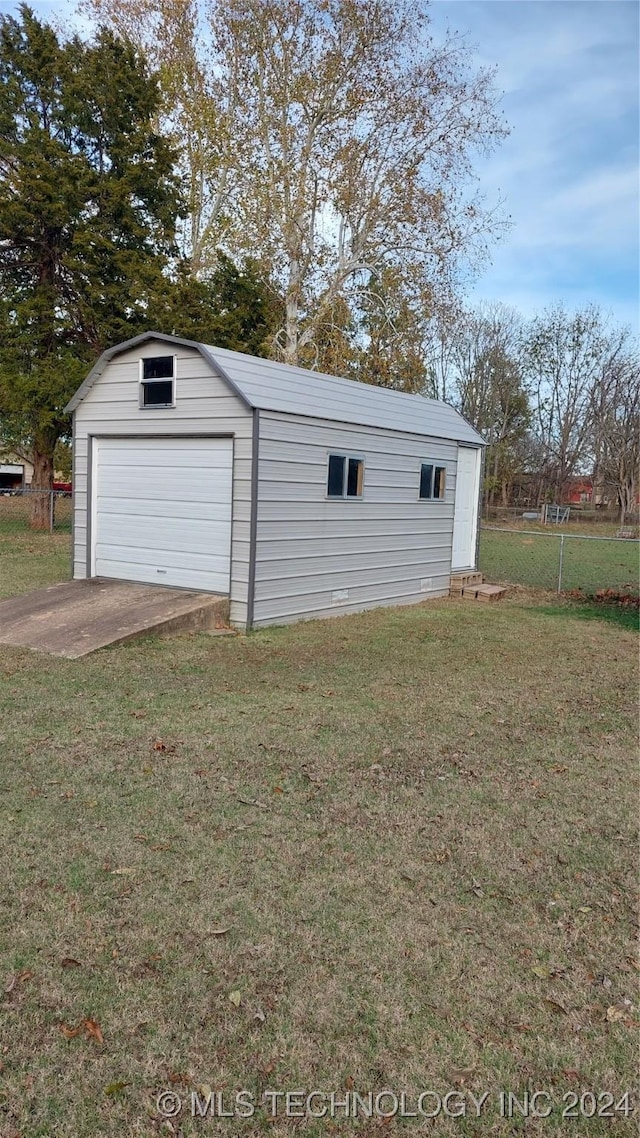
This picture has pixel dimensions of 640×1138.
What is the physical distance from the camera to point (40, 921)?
2.70 m

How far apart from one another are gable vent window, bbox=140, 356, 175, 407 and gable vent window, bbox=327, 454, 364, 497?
2.23 metres

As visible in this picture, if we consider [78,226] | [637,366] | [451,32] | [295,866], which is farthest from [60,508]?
[637,366]

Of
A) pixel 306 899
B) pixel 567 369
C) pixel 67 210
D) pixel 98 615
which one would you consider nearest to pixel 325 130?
pixel 67 210

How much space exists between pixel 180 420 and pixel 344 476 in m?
2.35

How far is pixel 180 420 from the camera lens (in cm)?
859

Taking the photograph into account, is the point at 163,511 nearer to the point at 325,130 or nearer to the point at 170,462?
the point at 170,462

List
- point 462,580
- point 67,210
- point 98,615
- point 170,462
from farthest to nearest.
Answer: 1. point 67,210
2. point 462,580
3. point 170,462
4. point 98,615

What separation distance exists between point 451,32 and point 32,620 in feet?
60.7

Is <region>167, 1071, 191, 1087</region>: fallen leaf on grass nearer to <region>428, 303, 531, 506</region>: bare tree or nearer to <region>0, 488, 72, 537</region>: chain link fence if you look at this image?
<region>0, 488, 72, 537</region>: chain link fence

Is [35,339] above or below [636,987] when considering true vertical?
above

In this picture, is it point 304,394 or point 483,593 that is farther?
point 483,593

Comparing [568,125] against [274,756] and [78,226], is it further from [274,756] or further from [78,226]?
[78,226]

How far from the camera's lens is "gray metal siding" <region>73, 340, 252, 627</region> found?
811 cm

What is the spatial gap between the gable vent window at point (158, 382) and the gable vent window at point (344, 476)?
2232mm
